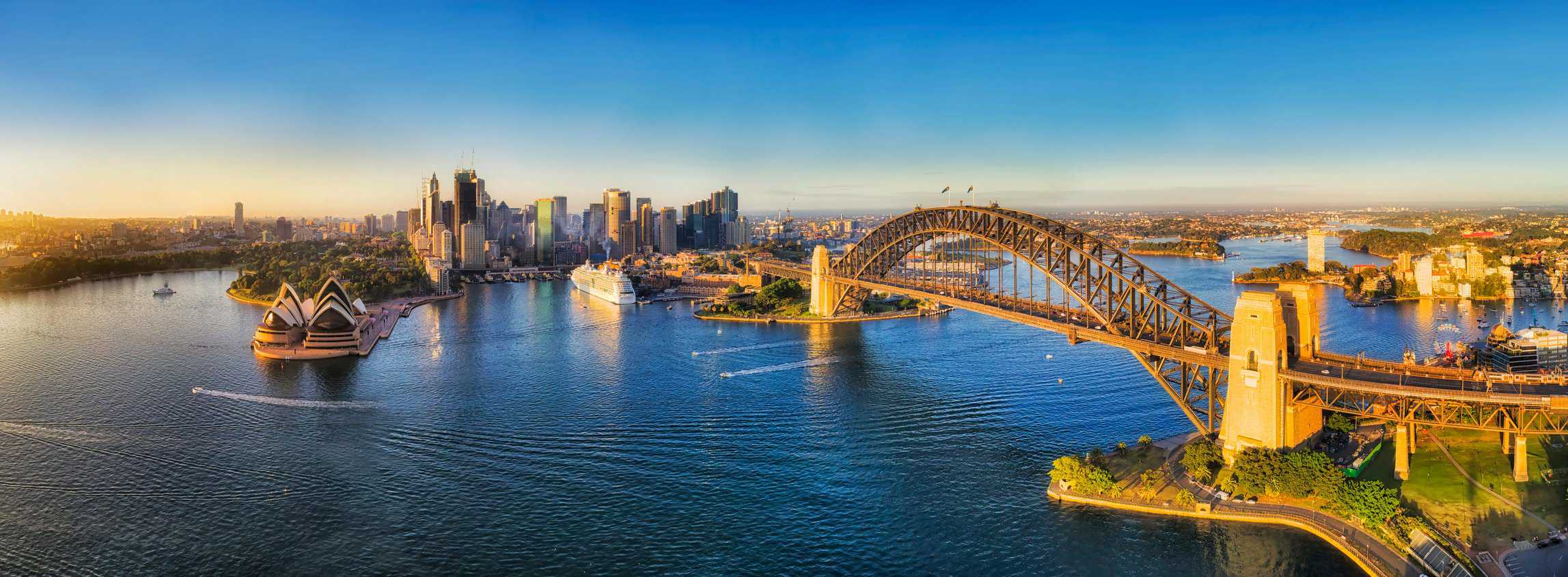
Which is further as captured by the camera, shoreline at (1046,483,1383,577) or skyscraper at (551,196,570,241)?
skyscraper at (551,196,570,241)

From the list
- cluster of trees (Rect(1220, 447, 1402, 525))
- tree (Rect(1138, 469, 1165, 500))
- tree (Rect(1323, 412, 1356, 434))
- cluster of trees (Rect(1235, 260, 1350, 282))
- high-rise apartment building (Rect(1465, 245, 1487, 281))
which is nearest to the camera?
cluster of trees (Rect(1220, 447, 1402, 525))

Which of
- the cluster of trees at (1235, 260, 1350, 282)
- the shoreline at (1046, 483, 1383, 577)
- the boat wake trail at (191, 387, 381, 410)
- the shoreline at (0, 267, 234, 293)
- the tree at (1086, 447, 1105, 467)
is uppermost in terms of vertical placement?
the shoreline at (0, 267, 234, 293)

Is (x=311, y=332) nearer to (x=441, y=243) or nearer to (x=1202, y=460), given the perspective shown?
(x=1202, y=460)

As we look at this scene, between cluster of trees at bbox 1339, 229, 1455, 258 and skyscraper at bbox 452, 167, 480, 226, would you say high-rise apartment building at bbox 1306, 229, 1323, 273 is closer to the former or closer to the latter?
cluster of trees at bbox 1339, 229, 1455, 258

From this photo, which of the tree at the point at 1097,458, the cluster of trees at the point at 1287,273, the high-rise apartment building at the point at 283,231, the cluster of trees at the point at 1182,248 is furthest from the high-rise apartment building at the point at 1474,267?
the high-rise apartment building at the point at 283,231

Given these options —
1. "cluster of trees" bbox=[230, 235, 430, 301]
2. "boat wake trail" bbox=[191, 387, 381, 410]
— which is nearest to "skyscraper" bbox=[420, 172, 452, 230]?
"cluster of trees" bbox=[230, 235, 430, 301]

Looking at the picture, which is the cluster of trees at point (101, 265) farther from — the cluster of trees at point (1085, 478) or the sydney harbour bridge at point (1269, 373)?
the cluster of trees at point (1085, 478)

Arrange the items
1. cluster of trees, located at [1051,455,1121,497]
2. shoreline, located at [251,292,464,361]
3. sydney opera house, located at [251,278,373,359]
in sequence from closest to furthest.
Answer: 1. cluster of trees, located at [1051,455,1121,497]
2. shoreline, located at [251,292,464,361]
3. sydney opera house, located at [251,278,373,359]
